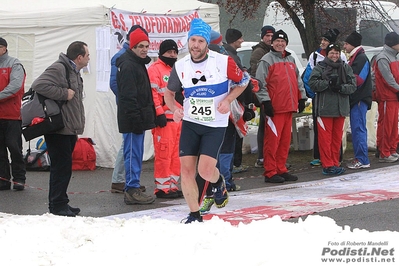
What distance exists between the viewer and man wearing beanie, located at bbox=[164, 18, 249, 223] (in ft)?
25.9

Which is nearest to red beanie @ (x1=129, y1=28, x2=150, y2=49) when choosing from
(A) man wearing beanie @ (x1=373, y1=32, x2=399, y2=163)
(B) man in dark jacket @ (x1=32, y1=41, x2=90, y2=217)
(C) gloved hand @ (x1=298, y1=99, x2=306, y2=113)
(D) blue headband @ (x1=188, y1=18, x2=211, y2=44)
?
(B) man in dark jacket @ (x1=32, y1=41, x2=90, y2=217)

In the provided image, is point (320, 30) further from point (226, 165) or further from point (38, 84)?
point (38, 84)

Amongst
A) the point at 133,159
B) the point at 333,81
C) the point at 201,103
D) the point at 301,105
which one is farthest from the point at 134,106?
the point at 333,81

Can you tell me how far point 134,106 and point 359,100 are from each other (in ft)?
15.5

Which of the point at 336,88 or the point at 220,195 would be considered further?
the point at 336,88

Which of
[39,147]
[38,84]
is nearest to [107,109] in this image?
[39,147]

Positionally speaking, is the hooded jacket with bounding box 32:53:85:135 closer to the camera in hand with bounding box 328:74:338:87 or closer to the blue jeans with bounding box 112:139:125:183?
the blue jeans with bounding box 112:139:125:183

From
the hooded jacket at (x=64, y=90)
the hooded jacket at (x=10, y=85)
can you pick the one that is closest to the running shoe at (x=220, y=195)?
the hooded jacket at (x=64, y=90)

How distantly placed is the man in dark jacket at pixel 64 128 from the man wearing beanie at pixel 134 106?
0.72 metres

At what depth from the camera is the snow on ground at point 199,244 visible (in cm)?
576

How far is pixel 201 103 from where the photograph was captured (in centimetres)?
793

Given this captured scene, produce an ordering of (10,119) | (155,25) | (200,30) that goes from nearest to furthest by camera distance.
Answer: (200,30)
(10,119)
(155,25)

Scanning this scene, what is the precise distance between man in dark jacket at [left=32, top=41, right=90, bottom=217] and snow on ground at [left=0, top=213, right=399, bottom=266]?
5.49 feet

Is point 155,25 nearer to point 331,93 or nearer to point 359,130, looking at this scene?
point 331,93
